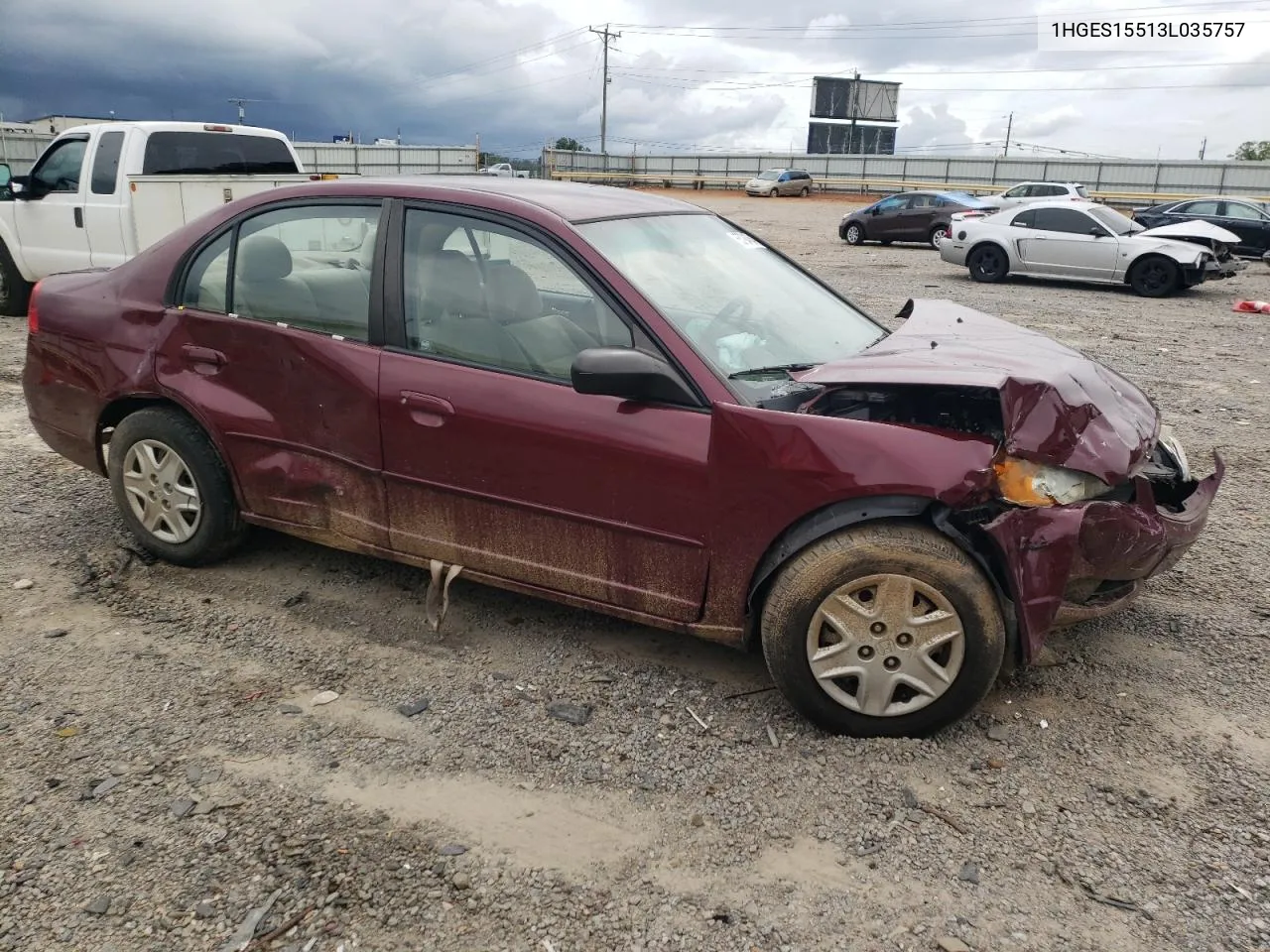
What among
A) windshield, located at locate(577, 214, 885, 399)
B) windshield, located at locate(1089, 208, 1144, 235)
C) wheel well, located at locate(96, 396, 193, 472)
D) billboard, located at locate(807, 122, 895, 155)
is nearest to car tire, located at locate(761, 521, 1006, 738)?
windshield, located at locate(577, 214, 885, 399)

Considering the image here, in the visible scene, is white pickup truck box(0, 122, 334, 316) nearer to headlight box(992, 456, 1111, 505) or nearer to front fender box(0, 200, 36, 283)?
front fender box(0, 200, 36, 283)

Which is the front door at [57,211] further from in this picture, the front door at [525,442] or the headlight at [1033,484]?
the headlight at [1033,484]

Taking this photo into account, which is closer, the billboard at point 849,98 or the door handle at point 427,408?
the door handle at point 427,408

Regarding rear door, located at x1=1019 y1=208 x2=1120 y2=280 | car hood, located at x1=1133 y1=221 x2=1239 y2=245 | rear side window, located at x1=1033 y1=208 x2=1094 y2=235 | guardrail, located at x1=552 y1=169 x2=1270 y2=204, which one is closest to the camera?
rear door, located at x1=1019 y1=208 x2=1120 y2=280

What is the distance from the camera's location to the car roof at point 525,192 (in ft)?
11.6

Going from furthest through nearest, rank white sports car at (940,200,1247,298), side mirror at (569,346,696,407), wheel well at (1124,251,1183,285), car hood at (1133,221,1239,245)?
car hood at (1133,221,1239,245)
white sports car at (940,200,1247,298)
wheel well at (1124,251,1183,285)
side mirror at (569,346,696,407)

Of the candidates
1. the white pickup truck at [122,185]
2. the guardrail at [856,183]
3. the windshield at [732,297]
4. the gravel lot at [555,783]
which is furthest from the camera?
the guardrail at [856,183]

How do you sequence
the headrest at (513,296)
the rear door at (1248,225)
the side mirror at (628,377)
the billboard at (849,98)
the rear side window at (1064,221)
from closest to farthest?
the side mirror at (628,377) < the headrest at (513,296) < the rear side window at (1064,221) < the rear door at (1248,225) < the billboard at (849,98)

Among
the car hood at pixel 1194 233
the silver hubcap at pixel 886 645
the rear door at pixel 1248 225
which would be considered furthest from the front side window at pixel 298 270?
the rear door at pixel 1248 225

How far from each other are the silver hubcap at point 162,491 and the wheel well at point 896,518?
254 centimetres

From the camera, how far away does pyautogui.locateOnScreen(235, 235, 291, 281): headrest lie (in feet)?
12.7

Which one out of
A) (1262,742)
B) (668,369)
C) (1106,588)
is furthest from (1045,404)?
(1262,742)

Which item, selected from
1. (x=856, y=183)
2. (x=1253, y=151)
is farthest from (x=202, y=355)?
(x=1253, y=151)

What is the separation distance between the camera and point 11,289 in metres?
10.7
